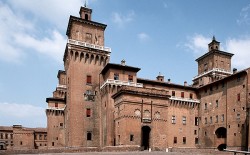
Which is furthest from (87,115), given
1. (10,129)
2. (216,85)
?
(10,129)

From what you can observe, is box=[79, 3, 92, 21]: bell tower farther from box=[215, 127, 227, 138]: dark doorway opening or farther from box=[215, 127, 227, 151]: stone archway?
box=[215, 127, 227, 151]: stone archway

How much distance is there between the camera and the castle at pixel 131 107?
4225 centimetres

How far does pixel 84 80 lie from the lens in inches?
1962

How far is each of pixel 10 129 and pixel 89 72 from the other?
207 ft

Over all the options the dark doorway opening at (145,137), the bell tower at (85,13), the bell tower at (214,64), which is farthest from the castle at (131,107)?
the bell tower at (214,64)

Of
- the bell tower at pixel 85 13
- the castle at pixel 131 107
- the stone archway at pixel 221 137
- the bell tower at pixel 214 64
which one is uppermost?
the bell tower at pixel 85 13

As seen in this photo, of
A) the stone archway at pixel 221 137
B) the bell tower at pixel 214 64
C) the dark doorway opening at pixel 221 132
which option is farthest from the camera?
the bell tower at pixel 214 64

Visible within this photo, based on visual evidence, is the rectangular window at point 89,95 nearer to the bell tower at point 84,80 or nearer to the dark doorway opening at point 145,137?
the bell tower at point 84,80

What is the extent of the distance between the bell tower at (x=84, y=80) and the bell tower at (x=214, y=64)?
2957 centimetres

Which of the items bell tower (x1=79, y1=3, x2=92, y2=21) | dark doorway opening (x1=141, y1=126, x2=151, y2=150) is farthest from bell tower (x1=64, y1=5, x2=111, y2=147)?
dark doorway opening (x1=141, y1=126, x2=151, y2=150)

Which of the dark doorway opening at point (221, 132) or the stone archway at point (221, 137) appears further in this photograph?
the dark doorway opening at point (221, 132)

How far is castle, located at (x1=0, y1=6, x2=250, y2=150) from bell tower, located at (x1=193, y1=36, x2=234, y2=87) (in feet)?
31.9

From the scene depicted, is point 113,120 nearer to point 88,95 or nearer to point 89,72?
point 88,95

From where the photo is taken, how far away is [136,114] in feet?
136
